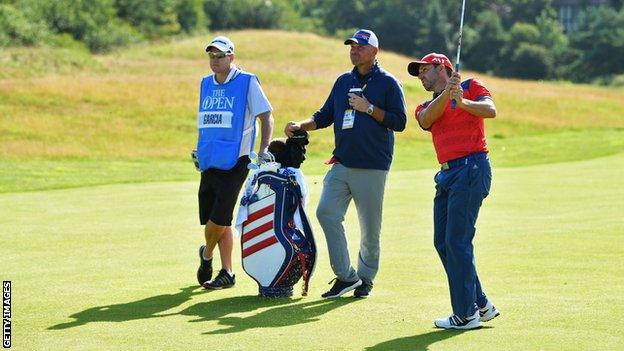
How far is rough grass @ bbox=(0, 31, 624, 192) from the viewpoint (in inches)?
1190

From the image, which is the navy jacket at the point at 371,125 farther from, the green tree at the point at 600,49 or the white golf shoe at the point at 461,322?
the green tree at the point at 600,49

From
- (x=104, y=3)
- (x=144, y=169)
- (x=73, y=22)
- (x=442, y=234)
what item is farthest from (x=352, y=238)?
(x=104, y=3)

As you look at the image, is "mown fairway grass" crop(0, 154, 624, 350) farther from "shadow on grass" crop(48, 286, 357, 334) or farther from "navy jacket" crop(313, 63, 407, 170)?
"navy jacket" crop(313, 63, 407, 170)

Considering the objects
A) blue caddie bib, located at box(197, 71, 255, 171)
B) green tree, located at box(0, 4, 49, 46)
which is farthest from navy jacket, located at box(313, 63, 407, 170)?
green tree, located at box(0, 4, 49, 46)

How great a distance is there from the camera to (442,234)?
347 inches

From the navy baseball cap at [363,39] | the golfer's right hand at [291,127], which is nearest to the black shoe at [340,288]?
the golfer's right hand at [291,127]

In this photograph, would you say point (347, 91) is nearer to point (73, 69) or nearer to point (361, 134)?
point (361, 134)

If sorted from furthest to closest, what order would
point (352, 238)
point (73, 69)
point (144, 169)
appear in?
point (73, 69) < point (144, 169) < point (352, 238)

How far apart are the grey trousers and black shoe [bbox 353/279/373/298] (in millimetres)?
43

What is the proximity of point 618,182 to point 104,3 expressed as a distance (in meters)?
79.8

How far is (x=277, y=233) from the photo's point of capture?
10.2 m

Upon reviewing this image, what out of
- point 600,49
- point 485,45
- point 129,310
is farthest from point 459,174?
point 485,45

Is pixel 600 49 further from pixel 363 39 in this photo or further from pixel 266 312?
pixel 266 312

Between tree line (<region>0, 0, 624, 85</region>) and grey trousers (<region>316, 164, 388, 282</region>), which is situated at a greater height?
grey trousers (<region>316, 164, 388, 282</region>)
